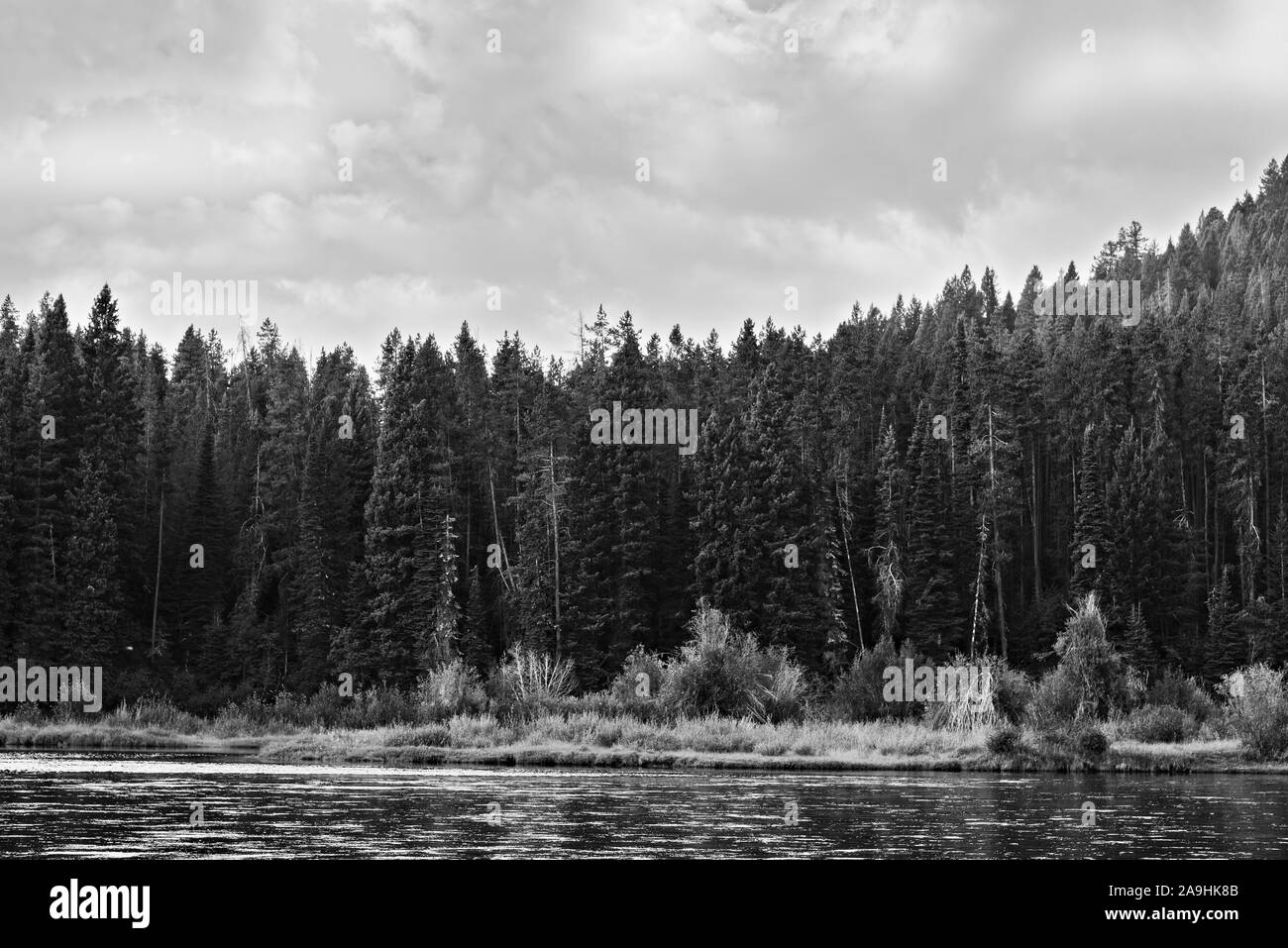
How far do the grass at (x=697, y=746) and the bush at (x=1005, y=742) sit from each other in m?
0.20

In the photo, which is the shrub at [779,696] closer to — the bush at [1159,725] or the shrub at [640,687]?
the shrub at [640,687]

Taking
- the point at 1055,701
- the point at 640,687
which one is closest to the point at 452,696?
the point at 640,687

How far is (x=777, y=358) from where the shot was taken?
4702 inches

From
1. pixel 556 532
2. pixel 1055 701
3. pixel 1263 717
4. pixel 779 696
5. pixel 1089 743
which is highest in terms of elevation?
pixel 556 532

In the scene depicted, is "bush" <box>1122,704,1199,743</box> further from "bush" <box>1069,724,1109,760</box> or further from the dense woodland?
the dense woodland

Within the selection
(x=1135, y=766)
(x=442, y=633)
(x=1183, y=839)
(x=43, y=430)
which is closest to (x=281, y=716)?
(x=442, y=633)

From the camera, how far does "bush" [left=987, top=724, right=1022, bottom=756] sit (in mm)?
56906

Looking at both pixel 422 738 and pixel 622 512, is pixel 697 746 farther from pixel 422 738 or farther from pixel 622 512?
pixel 622 512

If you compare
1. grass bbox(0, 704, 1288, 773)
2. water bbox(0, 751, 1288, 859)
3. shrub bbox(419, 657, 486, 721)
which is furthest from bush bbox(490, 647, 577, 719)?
water bbox(0, 751, 1288, 859)

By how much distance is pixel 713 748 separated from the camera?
197ft

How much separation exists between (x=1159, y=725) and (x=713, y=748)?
20970mm

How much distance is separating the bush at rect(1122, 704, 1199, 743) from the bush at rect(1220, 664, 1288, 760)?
2074 millimetres
